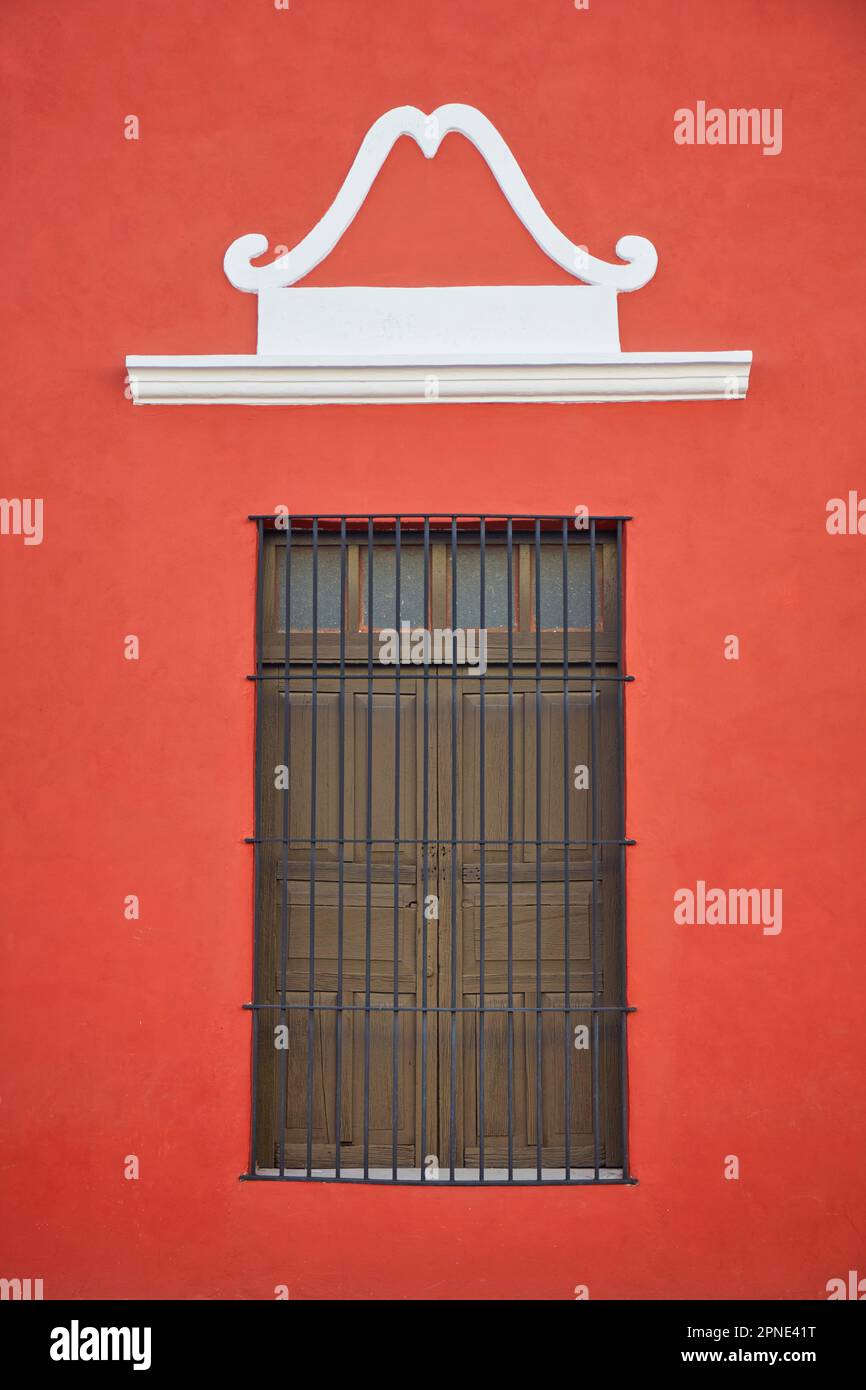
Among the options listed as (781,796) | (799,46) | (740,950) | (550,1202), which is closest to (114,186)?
(799,46)

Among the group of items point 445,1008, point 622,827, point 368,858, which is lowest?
point 445,1008

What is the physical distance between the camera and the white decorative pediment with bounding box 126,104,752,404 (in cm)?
440

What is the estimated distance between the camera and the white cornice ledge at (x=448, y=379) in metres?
4.39

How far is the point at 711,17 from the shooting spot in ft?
14.9

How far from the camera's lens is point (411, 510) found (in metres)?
4.46

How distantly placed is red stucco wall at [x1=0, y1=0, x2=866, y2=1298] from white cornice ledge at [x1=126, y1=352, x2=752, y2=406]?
0.23 feet

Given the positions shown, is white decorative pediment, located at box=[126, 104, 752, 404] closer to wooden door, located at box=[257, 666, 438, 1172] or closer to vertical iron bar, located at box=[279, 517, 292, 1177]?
vertical iron bar, located at box=[279, 517, 292, 1177]

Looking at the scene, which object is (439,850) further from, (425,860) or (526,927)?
(526,927)

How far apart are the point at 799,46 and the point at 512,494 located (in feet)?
6.62

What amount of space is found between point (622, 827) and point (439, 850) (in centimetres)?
68

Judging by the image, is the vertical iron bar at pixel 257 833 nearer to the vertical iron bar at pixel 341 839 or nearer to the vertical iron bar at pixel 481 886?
the vertical iron bar at pixel 341 839

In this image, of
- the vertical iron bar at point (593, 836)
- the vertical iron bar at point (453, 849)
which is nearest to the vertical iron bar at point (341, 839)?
the vertical iron bar at point (453, 849)

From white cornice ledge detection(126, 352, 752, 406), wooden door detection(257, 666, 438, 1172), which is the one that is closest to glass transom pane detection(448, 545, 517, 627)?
wooden door detection(257, 666, 438, 1172)

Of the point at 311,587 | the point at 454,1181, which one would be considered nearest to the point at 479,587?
the point at 311,587
